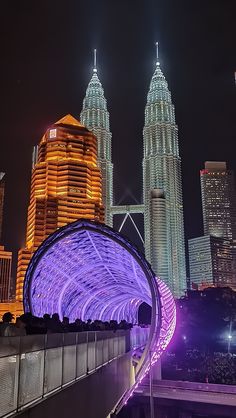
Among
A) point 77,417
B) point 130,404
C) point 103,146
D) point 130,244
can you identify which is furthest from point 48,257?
point 103,146

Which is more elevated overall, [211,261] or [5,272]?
[211,261]

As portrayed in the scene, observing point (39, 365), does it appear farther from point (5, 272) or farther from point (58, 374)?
point (5, 272)

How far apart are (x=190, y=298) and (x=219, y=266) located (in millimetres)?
94521

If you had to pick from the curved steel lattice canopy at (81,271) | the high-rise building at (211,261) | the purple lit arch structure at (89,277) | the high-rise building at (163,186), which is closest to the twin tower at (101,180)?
the high-rise building at (163,186)

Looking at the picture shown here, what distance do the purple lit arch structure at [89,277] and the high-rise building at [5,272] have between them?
96.7m

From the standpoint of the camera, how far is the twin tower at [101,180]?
111000 millimetres

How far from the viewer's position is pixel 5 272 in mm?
140250

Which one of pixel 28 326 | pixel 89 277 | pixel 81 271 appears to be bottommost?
pixel 28 326

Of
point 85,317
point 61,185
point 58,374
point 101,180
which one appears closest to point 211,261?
point 101,180

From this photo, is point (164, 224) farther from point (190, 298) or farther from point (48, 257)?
point (48, 257)

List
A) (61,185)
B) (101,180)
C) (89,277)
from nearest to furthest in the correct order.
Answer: (89,277)
(61,185)
(101,180)

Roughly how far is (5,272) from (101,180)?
4644 cm

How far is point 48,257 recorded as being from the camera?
30094mm

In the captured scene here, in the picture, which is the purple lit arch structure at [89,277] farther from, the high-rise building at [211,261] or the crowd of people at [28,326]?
the high-rise building at [211,261]
